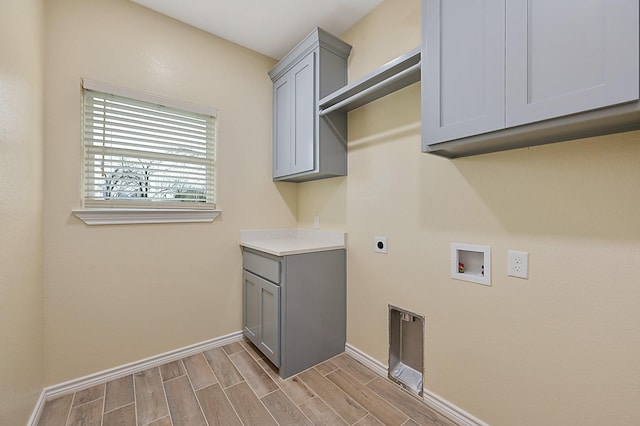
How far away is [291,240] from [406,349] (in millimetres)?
1292

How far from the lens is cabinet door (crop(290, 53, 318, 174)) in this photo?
2.13 m

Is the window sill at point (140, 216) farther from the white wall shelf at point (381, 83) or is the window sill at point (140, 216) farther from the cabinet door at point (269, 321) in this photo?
the white wall shelf at point (381, 83)

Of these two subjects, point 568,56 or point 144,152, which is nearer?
point 568,56

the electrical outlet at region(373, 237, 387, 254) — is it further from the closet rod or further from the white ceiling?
the white ceiling

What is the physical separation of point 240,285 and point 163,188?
41.7 inches

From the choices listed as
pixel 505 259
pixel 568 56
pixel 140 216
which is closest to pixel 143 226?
pixel 140 216

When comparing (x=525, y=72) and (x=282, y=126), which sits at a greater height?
(x=282, y=126)

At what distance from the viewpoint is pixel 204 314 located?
2305mm

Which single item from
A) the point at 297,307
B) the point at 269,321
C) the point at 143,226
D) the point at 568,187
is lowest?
the point at 269,321

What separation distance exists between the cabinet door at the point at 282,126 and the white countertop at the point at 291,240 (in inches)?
23.1

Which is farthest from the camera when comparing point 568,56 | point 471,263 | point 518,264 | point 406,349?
point 406,349

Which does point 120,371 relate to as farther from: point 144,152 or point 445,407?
point 445,407

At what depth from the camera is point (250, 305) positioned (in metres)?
2.35

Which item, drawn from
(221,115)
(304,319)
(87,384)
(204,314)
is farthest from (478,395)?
(221,115)
